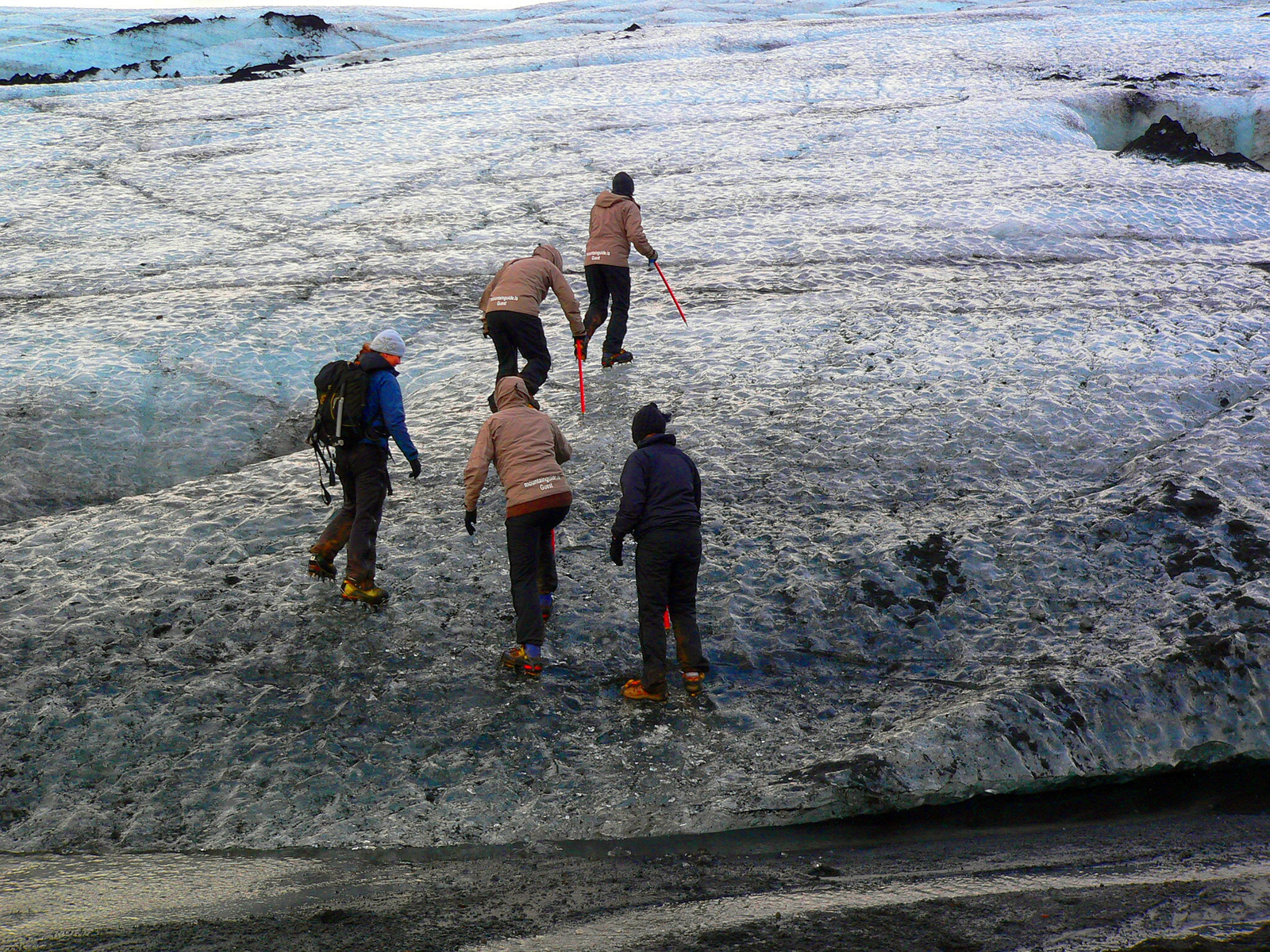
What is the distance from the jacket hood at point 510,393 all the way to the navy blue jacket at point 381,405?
66 cm

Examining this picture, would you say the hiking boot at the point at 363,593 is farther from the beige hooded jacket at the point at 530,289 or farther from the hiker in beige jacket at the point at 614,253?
the hiker in beige jacket at the point at 614,253

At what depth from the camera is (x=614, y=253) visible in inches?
363

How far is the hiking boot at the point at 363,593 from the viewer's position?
6.05 m

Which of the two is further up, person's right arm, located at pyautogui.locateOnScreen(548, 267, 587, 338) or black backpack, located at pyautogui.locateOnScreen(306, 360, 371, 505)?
person's right arm, located at pyautogui.locateOnScreen(548, 267, 587, 338)

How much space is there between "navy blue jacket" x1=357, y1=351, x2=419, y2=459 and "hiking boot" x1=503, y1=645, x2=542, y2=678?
4.64 ft

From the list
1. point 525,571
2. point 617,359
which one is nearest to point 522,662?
point 525,571

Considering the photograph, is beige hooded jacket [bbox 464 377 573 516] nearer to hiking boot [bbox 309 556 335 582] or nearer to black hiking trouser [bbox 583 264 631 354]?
hiking boot [bbox 309 556 335 582]

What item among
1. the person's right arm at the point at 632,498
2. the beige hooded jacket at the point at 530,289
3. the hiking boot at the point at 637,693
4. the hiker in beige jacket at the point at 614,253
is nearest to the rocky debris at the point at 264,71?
the hiker in beige jacket at the point at 614,253

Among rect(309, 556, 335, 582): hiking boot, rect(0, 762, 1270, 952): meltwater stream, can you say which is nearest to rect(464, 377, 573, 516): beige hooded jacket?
rect(309, 556, 335, 582): hiking boot

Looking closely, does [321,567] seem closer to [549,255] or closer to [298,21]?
[549,255]

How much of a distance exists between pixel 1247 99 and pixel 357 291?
17.0 m

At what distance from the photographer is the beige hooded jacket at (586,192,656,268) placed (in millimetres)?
9156

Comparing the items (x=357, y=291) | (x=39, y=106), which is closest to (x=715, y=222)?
(x=357, y=291)

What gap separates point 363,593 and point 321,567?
364 millimetres
